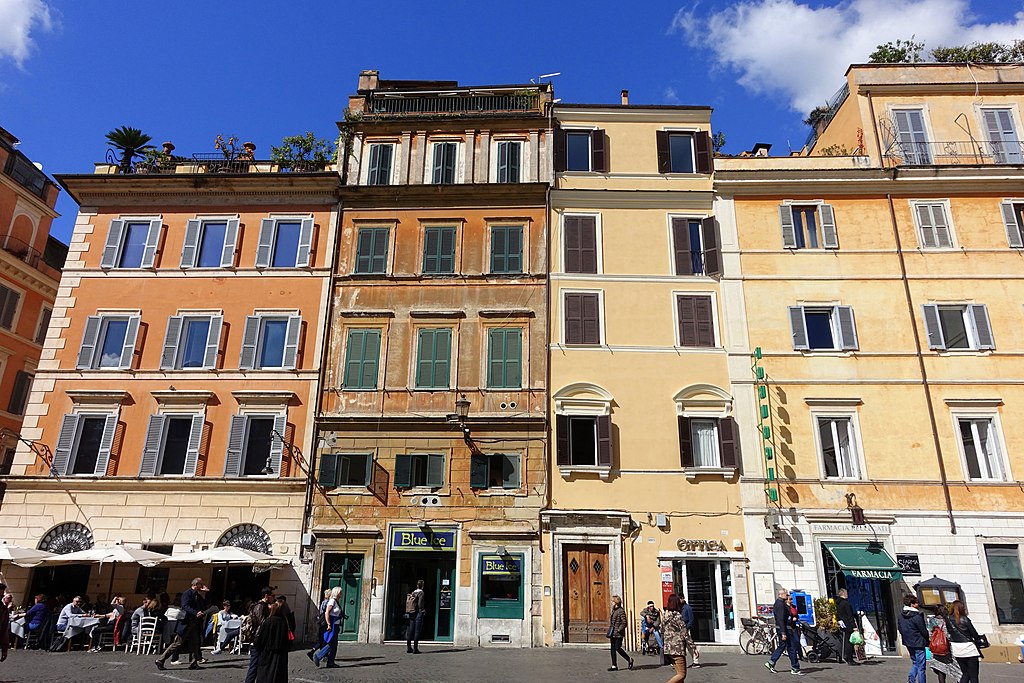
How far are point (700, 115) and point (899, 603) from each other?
55.1ft

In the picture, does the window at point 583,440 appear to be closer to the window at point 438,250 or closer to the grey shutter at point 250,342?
the window at point 438,250

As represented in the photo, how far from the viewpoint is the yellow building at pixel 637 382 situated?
20.0 meters

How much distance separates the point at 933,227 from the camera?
23297 millimetres

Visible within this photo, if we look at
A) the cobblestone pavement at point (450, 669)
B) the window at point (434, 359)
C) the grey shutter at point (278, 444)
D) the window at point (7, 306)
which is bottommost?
the cobblestone pavement at point (450, 669)

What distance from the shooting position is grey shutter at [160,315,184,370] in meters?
A: 22.7

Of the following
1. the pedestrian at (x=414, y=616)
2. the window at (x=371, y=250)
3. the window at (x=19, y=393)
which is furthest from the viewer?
the window at (x=19, y=393)

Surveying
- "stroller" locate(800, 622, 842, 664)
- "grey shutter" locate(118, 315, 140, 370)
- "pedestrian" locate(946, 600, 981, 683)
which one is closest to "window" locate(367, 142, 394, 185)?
"grey shutter" locate(118, 315, 140, 370)

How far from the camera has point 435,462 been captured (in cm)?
2130

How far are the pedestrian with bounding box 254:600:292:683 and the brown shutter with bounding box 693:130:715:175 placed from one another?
801 inches

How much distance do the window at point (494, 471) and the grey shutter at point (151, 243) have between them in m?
13.1

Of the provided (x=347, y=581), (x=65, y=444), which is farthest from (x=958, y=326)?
(x=65, y=444)

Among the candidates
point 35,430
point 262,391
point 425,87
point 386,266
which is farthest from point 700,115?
point 35,430

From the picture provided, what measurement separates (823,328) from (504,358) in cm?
1010

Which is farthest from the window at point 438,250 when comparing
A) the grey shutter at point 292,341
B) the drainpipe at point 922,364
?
the drainpipe at point 922,364
